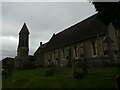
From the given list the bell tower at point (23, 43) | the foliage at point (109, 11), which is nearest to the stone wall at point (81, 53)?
the foliage at point (109, 11)

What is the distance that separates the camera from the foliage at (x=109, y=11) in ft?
43.4

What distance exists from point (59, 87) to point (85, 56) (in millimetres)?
17394

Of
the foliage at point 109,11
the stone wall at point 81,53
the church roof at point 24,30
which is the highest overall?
the church roof at point 24,30

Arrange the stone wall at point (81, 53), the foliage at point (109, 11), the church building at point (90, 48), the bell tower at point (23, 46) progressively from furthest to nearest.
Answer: the bell tower at point (23, 46), the stone wall at point (81, 53), the church building at point (90, 48), the foliage at point (109, 11)

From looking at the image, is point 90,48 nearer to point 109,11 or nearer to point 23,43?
point 109,11

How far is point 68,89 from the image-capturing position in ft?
43.2

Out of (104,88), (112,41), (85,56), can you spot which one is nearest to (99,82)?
(104,88)

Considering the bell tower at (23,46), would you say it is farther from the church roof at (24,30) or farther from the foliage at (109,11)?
the foliage at (109,11)

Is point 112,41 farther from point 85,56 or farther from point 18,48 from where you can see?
point 18,48

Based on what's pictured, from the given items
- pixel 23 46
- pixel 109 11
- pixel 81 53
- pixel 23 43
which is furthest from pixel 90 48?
pixel 23 43

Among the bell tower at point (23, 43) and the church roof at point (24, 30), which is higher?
the church roof at point (24, 30)

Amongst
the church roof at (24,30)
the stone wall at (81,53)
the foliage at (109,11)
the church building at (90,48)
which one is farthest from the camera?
the church roof at (24,30)

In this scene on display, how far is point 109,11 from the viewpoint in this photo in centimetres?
1357

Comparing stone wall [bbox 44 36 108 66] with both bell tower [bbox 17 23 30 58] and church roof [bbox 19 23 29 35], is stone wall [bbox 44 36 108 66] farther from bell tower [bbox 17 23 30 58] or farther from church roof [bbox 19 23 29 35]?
church roof [bbox 19 23 29 35]
